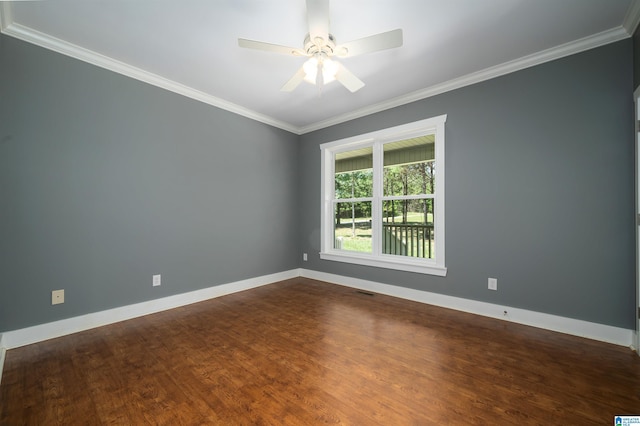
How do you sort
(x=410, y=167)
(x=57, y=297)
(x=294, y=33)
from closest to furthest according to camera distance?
(x=294, y=33)
(x=57, y=297)
(x=410, y=167)

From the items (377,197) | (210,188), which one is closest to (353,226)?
(377,197)

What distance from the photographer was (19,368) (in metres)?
1.85

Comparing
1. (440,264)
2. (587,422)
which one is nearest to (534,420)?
(587,422)

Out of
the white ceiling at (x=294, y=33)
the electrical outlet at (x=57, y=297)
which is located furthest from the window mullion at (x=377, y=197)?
the electrical outlet at (x=57, y=297)

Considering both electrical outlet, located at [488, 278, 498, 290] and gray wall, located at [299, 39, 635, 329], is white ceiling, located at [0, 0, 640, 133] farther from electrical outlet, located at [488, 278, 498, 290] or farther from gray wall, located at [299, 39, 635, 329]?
electrical outlet, located at [488, 278, 498, 290]

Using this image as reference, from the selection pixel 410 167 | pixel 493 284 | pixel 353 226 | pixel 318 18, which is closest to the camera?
pixel 318 18

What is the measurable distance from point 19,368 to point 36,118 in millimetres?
2026

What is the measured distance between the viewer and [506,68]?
273cm

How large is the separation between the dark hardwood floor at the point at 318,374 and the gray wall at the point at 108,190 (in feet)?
1.61

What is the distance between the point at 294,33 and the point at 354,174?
2.40m

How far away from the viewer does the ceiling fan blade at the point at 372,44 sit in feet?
5.90

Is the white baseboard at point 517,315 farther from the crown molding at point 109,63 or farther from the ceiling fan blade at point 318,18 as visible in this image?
the crown molding at point 109,63

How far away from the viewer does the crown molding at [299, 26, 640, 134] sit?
89.7 inches

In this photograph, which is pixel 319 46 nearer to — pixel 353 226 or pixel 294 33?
pixel 294 33
